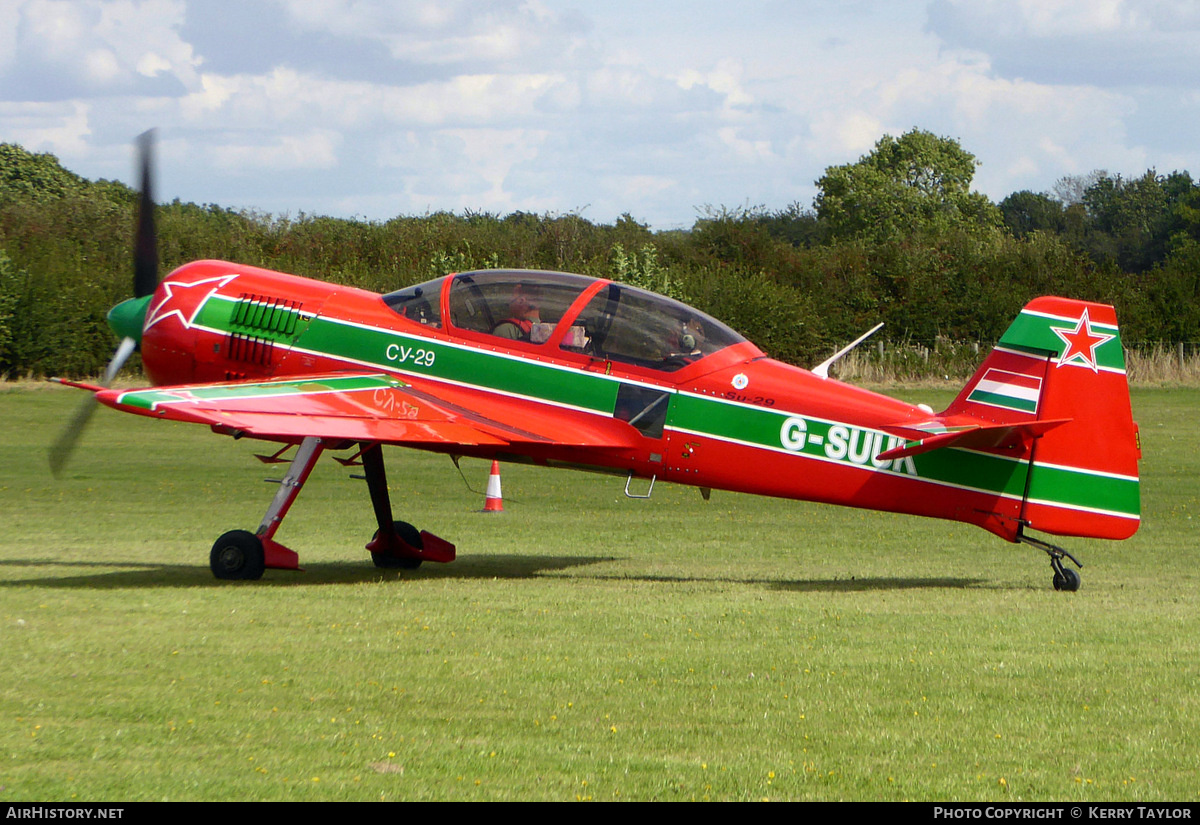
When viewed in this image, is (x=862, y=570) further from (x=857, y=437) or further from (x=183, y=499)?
(x=183, y=499)

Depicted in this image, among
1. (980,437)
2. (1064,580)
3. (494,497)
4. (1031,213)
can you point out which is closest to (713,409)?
(980,437)

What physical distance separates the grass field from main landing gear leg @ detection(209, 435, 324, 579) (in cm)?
23

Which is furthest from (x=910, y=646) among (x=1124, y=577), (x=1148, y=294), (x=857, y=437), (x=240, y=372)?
(x=1148, y=294)

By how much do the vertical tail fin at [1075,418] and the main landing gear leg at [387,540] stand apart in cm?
567

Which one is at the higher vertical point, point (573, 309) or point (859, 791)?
point (573, 309)

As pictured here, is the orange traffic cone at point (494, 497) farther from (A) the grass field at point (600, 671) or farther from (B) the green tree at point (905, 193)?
(B) the green tree at point (905, 193)

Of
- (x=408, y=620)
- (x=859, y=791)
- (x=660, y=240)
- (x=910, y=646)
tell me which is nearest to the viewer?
(x=859, y=791)

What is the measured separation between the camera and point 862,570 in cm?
1209

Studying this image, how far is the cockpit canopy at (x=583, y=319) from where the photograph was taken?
419 inches

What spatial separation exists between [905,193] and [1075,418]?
84.6m

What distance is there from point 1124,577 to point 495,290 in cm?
658

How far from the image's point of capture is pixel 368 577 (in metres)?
11.2

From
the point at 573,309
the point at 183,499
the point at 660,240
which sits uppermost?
the point at 660,240

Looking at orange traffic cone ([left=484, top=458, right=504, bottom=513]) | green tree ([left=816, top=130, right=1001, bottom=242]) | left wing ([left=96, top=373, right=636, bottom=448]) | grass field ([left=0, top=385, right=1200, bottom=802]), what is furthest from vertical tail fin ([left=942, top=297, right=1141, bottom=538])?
green tree ([left=816, top=130, right=1001, bottom=242])
